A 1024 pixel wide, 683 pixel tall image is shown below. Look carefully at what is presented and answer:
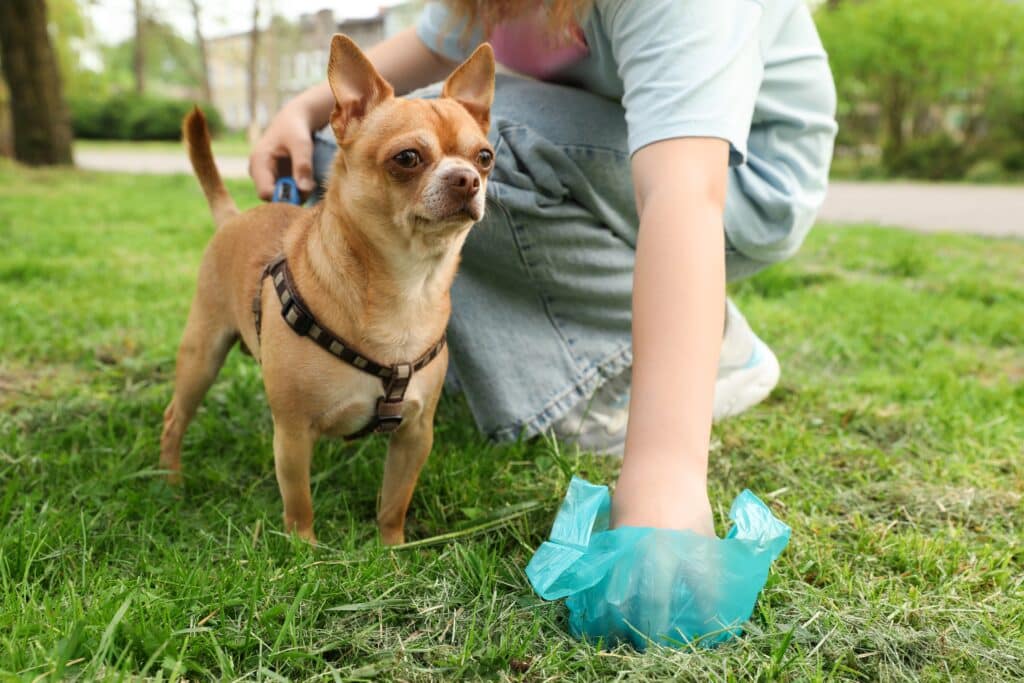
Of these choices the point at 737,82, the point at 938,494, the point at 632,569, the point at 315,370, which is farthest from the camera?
the point at 938,494

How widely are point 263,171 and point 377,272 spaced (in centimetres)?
83

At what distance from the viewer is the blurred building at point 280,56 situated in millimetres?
29031

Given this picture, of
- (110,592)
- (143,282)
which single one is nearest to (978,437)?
(110,592)

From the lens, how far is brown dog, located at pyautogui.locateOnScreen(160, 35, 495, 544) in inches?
68.2

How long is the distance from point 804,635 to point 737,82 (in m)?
1.00

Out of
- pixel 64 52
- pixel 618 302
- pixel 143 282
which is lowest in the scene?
pixel 64 52

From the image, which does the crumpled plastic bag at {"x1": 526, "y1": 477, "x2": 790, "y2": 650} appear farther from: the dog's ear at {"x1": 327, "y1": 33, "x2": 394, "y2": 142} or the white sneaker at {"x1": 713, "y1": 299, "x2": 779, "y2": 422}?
the white sneaker at {"x1": 713, "y1": 299, "x2": 779, "y2": 422}

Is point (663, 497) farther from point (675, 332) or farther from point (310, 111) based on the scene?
point (310, 111)

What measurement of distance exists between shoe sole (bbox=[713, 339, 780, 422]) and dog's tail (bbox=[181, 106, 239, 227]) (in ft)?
5.00

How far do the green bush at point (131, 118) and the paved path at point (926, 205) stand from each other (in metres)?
13.0

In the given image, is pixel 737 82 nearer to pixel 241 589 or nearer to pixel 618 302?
pixel 618 302

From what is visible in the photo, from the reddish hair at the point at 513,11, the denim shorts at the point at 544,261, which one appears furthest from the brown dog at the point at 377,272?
the denim shorts at the point at 544,261

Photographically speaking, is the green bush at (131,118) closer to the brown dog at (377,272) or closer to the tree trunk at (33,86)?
the tree trunk at (33,86)

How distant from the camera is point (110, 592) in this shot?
1474mm
